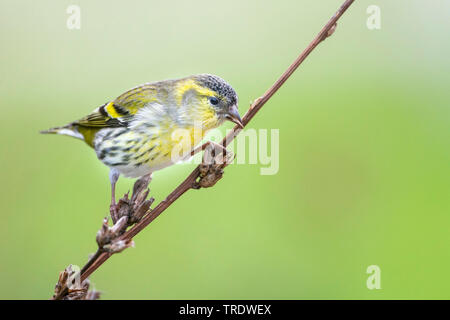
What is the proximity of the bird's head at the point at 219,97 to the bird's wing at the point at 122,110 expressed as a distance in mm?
386

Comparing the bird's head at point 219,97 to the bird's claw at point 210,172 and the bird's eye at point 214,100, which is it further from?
the bird's claw at point 210,172

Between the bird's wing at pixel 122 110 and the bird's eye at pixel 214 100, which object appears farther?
the bird's wing at pixel 122 110

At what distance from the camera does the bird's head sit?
2.21m

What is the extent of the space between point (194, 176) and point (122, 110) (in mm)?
1106

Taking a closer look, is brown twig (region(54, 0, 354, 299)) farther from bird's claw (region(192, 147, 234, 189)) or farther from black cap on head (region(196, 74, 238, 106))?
black cap on head (region(196, 74, 238, 106))

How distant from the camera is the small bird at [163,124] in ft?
7.36

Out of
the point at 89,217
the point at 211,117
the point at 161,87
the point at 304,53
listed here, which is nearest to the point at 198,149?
the point at 211,117

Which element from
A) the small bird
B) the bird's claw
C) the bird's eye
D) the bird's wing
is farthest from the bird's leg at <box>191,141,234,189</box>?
the bird's wing

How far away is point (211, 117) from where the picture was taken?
2270 millimetres

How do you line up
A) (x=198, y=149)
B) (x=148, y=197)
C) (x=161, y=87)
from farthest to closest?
(x=161, y=87) → (x=198, y=149) → (x=148, y=197)

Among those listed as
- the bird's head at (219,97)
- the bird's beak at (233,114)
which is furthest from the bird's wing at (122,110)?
the bird's beak at (233,114)
